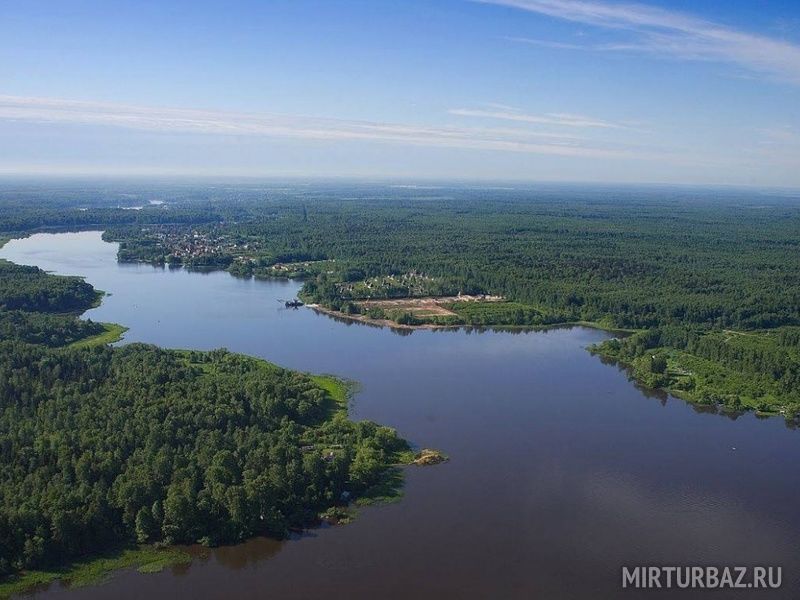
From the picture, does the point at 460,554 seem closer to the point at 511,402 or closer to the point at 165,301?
the point at 511,402

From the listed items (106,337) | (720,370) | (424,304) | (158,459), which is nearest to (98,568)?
(158,459)

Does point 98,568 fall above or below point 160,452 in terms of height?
below

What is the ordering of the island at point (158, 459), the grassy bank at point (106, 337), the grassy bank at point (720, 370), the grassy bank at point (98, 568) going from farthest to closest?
the grassy bank at point (106, 337)
the grassy bank at point (720, 370)
the island at point (158, 459)
the grassy bank at point (98, 568)

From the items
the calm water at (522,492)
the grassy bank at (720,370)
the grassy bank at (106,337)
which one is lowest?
the calm water at (522,492)

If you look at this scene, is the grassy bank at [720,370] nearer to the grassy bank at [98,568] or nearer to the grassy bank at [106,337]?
the grassy bank at [98,568]

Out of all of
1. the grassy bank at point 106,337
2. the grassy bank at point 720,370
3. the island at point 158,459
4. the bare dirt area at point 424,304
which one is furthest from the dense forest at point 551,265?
the island at point 158,459

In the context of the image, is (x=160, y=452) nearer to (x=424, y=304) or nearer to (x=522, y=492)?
(x=522, y=492)

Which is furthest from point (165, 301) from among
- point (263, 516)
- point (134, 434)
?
point (263, 516)
